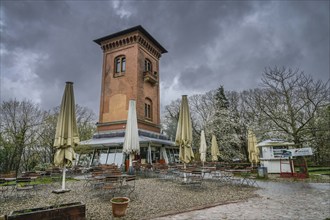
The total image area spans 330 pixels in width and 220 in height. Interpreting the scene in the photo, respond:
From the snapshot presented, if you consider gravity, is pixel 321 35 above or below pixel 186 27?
below

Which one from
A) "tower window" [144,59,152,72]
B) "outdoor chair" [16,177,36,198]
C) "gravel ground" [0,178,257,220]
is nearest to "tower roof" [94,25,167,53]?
"tower window" [144,59,152,72]

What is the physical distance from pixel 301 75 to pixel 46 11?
19.0 metres

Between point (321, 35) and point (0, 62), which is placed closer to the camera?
point (321, 35)

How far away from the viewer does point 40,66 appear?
24.0 metres

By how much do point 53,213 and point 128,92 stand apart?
19.2 metres

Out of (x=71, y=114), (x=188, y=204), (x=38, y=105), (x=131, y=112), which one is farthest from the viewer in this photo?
(x=38, y=105)

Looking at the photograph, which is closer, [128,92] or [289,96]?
[289,96]

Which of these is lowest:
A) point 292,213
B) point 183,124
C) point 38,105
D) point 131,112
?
point 292,213

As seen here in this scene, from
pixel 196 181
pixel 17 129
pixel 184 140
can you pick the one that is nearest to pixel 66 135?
pixel 184 140

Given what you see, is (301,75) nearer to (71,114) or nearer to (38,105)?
(71,114)

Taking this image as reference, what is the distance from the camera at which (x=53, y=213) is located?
368cm

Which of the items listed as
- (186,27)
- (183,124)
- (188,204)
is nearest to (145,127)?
(186,27)

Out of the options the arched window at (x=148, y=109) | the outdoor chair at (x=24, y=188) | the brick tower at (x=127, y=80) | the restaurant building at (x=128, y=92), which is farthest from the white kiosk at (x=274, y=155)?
the outdoor chair at (x=24, y=188)

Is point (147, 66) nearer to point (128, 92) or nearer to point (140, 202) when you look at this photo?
point (128, 92)
